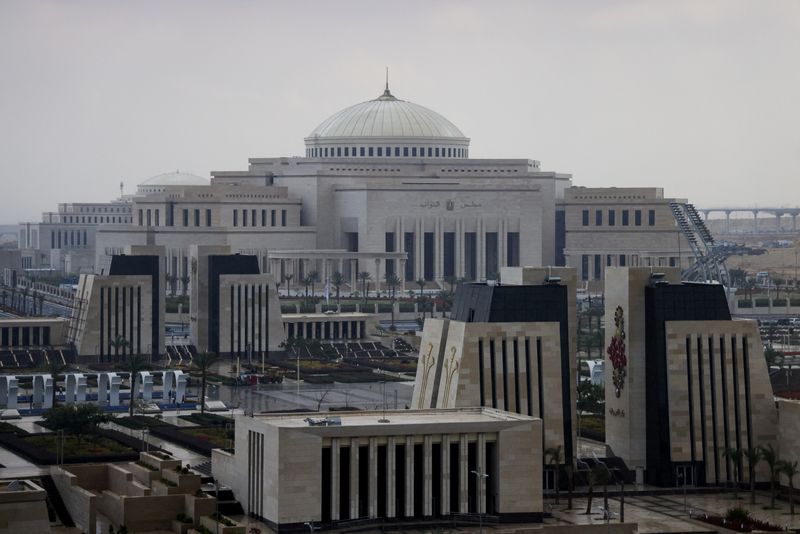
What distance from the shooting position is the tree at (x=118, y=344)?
114 m

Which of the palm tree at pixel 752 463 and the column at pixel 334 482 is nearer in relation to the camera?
the column at pixel 334 482

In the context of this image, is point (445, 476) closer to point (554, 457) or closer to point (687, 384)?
point (554, 457)

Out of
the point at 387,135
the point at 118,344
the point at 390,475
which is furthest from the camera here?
the point at 387,135

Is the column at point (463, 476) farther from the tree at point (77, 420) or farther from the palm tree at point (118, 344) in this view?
the palm tree at point (118, 344)

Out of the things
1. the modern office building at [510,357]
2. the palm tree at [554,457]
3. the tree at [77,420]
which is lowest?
the palm tree at [554,457]

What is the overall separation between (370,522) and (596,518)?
7.14m

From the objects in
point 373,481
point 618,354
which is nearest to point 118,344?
point 618,354

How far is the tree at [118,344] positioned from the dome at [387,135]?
230ft

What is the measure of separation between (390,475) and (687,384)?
1348 cm

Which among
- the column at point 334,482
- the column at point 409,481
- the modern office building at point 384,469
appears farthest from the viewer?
the column at point 409,481

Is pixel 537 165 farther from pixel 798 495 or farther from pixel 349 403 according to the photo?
pixel 798 495

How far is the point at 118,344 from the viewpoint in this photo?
114250 mm

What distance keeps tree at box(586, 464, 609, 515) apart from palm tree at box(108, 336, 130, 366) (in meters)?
51.8

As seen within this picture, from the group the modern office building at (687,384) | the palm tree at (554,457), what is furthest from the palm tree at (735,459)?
the palm tree at (554,457)
